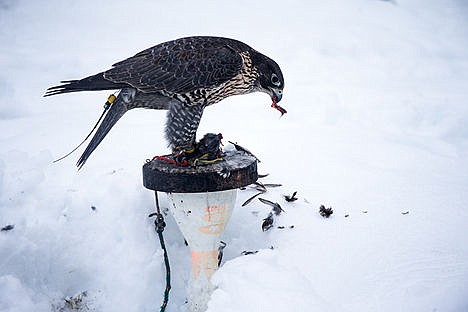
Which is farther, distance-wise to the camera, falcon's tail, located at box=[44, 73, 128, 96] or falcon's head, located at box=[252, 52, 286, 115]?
falcon's head, located at box=[252, 52, 286, 115]

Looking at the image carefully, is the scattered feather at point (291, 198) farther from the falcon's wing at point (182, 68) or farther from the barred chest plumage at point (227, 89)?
the falcon's wing at point (182, 68)

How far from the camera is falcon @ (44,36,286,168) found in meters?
2.05

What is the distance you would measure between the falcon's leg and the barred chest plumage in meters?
0.03

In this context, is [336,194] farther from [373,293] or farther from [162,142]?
[162,142]

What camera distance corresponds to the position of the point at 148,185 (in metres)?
2.05

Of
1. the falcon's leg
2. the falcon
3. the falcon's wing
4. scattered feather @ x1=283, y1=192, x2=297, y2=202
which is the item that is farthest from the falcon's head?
scattered feather @ x1=283, y1=192, x2=297, y2=202

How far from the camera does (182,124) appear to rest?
6.81 feet

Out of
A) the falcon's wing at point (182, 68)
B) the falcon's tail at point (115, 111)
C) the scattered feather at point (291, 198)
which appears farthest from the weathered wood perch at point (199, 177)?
the scattered feather at point (291, 198)

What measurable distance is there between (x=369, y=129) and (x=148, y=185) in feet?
7.70

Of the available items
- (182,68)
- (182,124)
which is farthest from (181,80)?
(182,124)

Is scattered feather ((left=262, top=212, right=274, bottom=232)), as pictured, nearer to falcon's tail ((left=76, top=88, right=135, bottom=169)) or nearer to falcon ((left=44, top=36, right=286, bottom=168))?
falcon ((left=44, top=36, right=286, bottom=168))

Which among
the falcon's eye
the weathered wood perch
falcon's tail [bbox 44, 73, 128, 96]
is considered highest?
the falcon's eye

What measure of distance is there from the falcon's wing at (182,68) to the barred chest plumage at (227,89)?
0.04 meters

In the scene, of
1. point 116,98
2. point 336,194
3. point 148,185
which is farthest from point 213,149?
point 336,194
